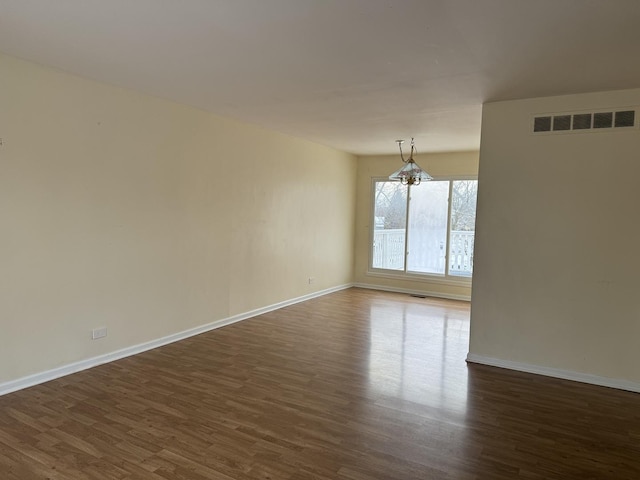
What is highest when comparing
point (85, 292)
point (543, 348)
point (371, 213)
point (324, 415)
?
point (371, 213)

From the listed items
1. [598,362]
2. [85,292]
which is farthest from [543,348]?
[85,292]

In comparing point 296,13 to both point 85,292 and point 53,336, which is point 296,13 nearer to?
point 85,292

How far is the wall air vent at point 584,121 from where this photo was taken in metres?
3.45

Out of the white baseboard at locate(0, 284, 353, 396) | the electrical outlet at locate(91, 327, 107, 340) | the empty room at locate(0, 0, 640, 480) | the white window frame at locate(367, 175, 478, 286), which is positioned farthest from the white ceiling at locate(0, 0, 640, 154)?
the white window frame at locate(367, 175, 478, 286)

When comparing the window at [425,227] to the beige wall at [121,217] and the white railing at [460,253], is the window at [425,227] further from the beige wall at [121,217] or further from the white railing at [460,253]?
the beige wall at [121,217]

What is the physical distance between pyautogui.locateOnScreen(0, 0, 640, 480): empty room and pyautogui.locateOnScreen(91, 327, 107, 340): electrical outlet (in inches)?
1.2

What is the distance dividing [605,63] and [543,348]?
96.1 inches

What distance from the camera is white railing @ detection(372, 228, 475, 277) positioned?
7.08m

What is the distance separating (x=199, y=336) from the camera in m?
4.64

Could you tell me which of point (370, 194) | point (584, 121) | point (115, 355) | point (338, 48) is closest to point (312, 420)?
point (115, 355)

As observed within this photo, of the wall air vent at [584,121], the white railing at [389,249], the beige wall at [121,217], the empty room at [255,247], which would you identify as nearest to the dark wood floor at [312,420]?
the empty room at [255,247]

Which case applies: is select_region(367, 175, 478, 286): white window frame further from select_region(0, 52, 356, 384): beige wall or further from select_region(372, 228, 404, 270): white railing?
select_region(0, 52, 356, 384): beige wall

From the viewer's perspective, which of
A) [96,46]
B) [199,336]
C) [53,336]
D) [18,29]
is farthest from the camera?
[199,336]

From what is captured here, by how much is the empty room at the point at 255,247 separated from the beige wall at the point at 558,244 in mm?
18
